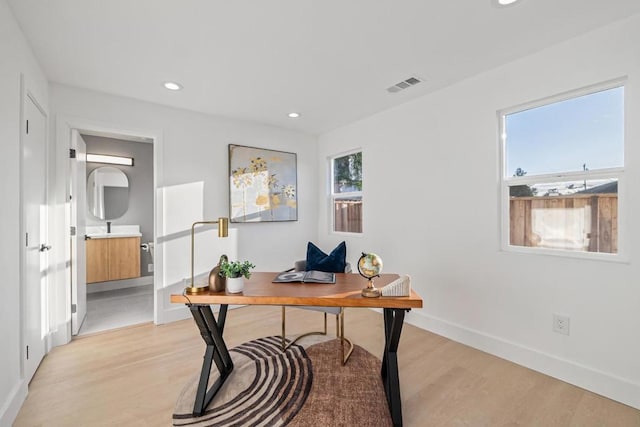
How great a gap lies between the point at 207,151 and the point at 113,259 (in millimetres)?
2282

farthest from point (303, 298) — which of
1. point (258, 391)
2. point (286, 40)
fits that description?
point (286, 40)

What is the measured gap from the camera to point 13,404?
1.71 metres

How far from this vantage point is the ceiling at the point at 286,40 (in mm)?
1756

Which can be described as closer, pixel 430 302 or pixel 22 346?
pixel 22 346

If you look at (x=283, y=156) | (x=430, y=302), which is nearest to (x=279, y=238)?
(x=283, y=156)

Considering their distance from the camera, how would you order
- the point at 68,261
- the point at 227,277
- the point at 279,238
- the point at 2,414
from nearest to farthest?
the point at 2,414
the point at 227,277
the point at 68,261
the point at 279,238

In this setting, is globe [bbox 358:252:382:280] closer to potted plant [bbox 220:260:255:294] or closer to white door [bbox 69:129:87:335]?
potted plant [bbox 220:260:255:294]

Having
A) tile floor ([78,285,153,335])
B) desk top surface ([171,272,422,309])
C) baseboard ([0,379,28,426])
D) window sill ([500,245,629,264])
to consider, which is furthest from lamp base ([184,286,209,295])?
window sill ([500,245,629,264])

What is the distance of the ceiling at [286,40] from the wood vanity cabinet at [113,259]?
2351mm

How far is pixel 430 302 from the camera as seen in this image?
301cm

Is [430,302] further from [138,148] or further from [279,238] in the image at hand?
[138,148]

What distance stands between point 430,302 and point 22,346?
10.6ft

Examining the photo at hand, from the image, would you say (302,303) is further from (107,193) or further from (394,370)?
(107,193)

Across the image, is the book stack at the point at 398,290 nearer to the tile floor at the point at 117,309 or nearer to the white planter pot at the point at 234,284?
the white planter pot at the point at 234,284
